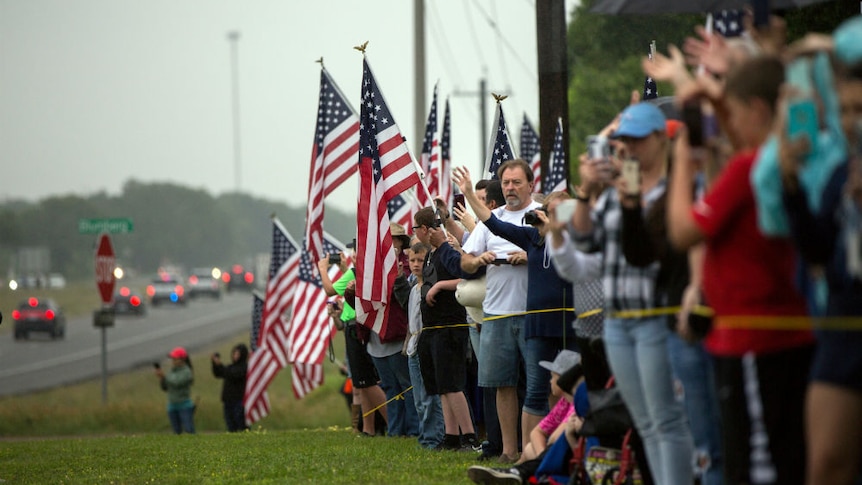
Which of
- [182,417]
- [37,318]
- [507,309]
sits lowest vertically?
[182,417]

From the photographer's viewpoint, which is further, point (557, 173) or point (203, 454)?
point (203, 454)

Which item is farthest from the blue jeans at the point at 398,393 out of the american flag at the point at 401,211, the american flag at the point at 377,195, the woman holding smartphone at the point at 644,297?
the woman holding smartphone at the point at 644,297

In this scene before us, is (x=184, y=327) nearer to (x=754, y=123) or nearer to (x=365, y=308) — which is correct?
(x=365, y=308)

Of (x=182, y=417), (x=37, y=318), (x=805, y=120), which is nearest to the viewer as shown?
(x=805, y=120)

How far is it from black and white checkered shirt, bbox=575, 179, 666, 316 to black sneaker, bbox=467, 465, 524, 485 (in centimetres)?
245

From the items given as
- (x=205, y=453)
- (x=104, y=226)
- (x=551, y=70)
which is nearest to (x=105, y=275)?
(x=104, y=226)

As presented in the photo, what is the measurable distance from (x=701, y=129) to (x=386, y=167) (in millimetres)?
8784

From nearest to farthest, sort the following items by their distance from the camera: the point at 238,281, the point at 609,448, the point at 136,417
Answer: the point at 609,448, the point at 136,417, the point at 238,281

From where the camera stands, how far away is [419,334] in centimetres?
1296

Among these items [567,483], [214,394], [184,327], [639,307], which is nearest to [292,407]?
[214,394]

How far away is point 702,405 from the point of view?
6082mm

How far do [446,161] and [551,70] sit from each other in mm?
4951

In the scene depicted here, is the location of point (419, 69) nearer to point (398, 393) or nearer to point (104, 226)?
point (104, 226)

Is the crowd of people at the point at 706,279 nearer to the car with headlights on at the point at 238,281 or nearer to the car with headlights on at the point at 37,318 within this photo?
the car with headlights on at the point at 37,318
